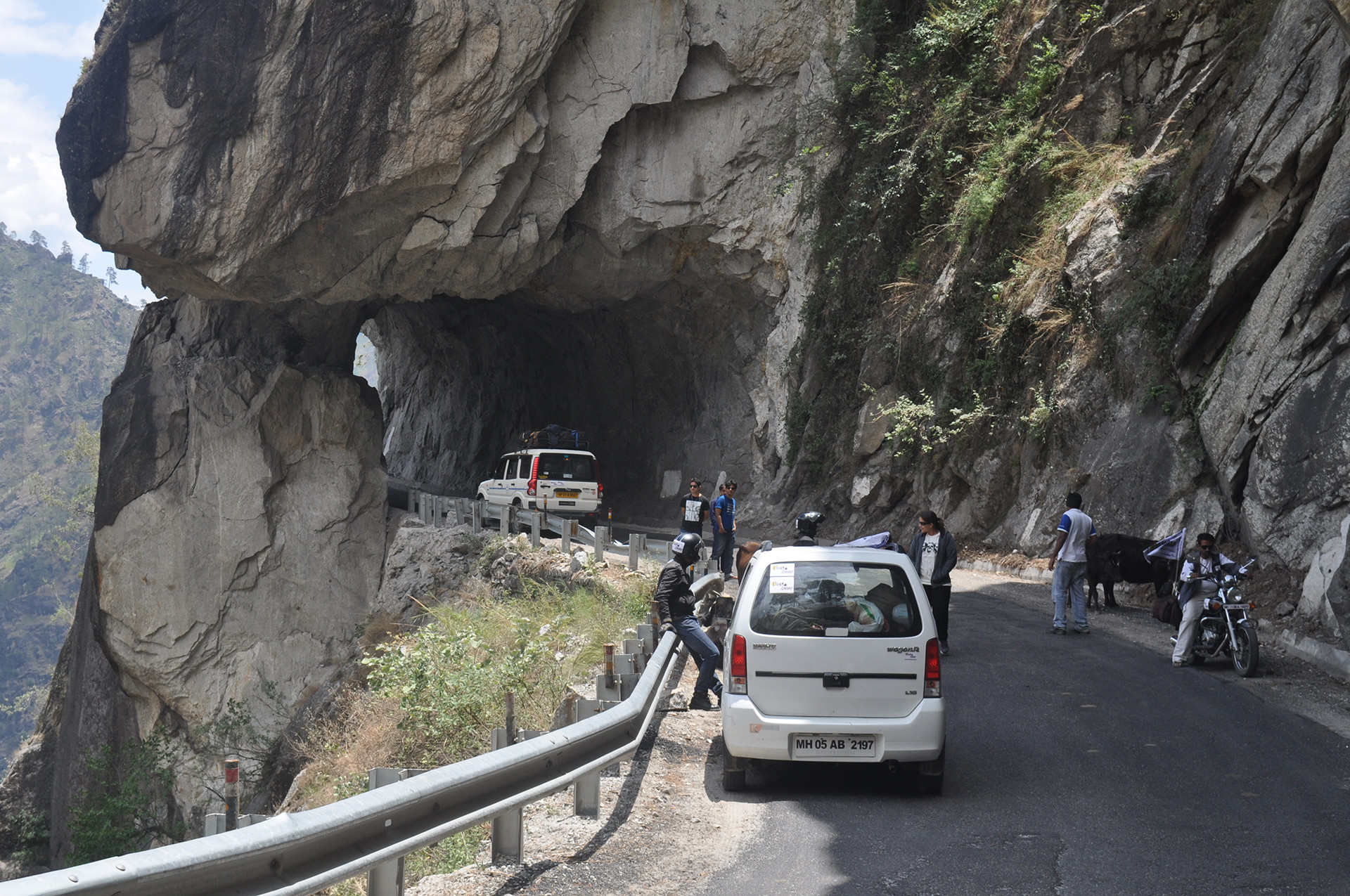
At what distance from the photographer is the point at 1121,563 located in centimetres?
1359

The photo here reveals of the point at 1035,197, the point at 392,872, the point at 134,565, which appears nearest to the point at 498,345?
the point at 134,565

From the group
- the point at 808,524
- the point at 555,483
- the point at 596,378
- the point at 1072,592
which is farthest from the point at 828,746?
the point at 596,378

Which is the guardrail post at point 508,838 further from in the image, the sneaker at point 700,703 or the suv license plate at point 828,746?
the sneaker at point 700,703

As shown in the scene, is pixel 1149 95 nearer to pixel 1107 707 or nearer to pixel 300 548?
pixel 1107 707

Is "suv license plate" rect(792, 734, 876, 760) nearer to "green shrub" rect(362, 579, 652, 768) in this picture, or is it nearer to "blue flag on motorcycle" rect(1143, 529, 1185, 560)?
"green shrub" rect(362, 579, 652, 768)

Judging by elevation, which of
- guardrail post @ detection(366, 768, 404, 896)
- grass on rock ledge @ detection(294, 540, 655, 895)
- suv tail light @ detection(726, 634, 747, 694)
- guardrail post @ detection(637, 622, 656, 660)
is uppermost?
suv tail light @ detection(726, 634, 747, 694)

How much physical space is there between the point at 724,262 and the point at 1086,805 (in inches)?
857

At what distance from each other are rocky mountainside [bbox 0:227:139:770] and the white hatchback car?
102 m

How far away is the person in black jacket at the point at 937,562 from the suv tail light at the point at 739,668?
413 cm

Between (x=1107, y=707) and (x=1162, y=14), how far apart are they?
15634 millimetres

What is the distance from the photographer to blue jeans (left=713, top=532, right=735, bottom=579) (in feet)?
52.0

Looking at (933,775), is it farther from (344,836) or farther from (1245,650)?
(1245,650)

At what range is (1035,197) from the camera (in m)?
19.7

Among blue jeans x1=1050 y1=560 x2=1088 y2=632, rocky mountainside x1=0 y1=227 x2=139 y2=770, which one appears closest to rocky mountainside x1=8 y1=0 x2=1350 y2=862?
blue jeans x1=1050 y1=560 x2=1088 y2=632
